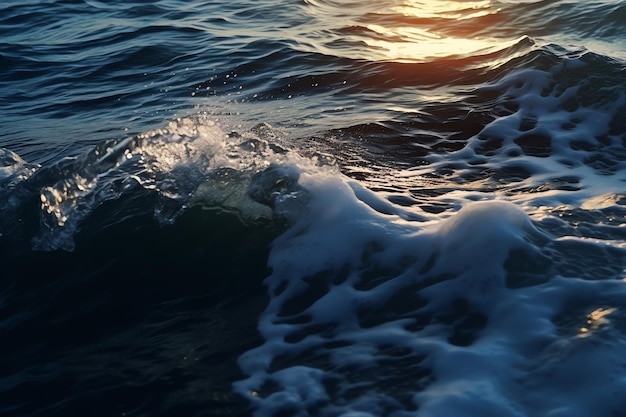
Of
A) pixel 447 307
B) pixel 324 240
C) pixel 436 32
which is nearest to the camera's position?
pixel 447 307

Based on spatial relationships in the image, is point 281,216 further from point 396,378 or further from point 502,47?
point 502,47

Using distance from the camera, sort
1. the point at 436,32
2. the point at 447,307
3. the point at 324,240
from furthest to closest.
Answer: the point at 436,32 < the point at 324,240 < the point at 447,307

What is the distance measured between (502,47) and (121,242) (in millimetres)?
4783

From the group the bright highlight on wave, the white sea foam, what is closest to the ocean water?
the white sea foam

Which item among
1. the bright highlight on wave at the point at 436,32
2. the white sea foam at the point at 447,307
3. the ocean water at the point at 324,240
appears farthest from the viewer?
the bright highlight on wave at the point at 436,32

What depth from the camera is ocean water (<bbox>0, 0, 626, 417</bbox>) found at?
111 inches

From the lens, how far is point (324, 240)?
3721 millimetres

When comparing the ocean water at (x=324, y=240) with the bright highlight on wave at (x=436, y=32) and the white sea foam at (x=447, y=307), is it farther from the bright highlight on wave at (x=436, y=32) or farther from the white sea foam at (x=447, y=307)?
the bright highlight on wave at (x=436, y=32)

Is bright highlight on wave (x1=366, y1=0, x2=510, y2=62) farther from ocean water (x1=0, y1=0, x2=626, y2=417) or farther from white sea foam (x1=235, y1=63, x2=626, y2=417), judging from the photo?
white sea foam (x1=235, y1=63, x2=626, y2=417)

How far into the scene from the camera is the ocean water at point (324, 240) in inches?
111

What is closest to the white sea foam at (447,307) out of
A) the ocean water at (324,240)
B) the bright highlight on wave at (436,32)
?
the ocean water at (324,240)

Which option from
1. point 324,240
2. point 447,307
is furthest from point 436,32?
point 447,307

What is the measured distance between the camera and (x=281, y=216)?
13.2 ft

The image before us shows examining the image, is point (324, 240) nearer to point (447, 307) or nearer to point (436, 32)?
point (447, 307)
